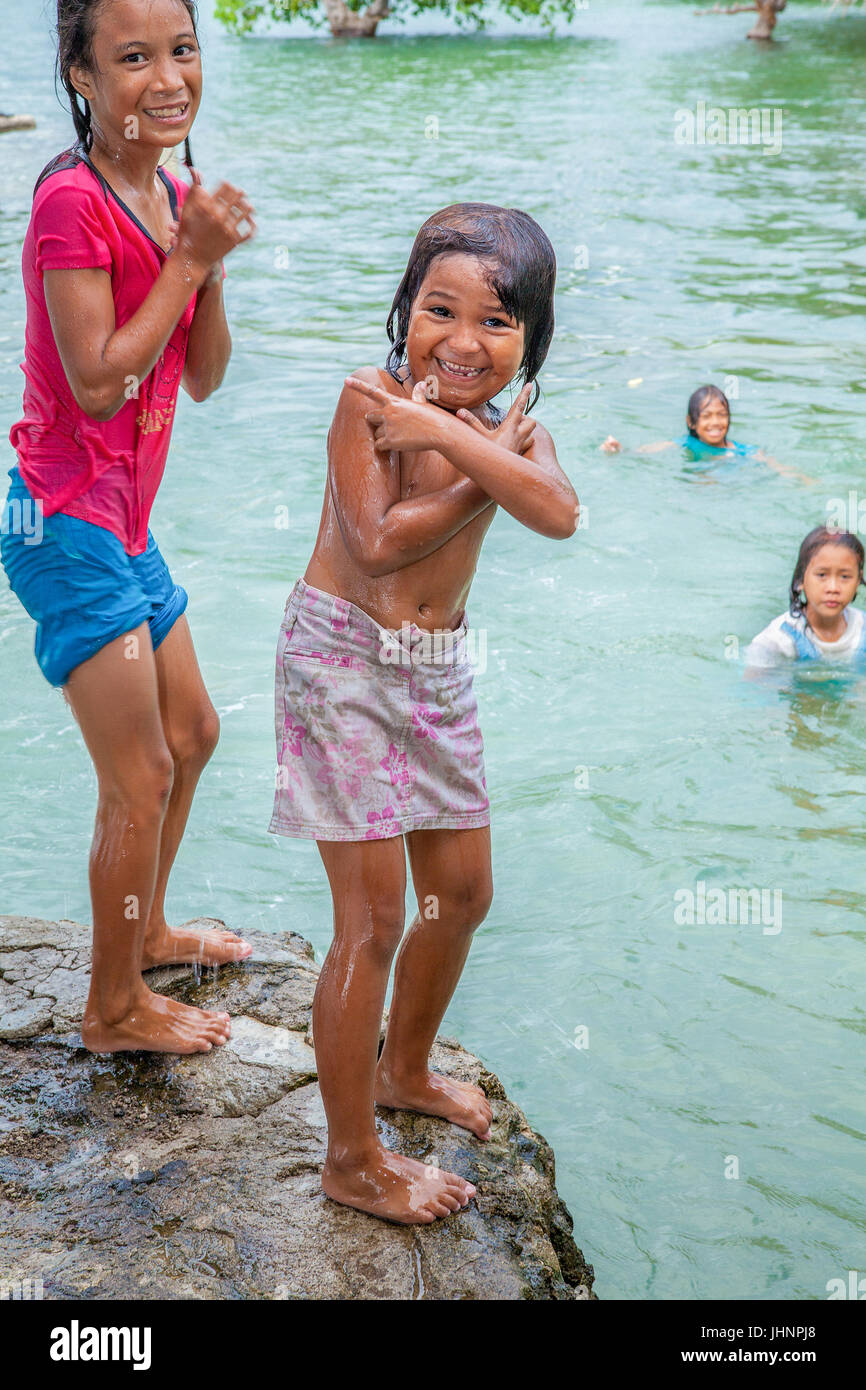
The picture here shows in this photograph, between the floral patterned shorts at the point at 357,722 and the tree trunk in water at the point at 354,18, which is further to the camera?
the tree trunk in water at the point at 354,18

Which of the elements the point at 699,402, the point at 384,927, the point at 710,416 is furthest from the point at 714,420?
the point at 384,927

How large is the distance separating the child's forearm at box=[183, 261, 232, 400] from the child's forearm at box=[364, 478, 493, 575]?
692 mm

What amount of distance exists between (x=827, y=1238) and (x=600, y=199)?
14067 mm

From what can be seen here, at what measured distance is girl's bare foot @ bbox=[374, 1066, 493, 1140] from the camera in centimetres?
282

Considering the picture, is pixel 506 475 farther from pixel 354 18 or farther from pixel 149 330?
pixel 354 18

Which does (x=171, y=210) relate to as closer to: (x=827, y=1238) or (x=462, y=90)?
(x=827, y=1238)

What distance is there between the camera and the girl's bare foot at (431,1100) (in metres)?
2.82

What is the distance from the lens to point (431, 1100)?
2.84 meters

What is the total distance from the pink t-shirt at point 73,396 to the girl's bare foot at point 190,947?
99 centimetres

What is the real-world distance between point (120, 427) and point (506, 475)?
Result: 0.87 metres

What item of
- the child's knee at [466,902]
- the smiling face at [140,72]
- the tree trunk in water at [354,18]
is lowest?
the child's knee at [466,902]

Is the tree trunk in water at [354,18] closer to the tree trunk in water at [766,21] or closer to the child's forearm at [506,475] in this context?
the tree trunk in water at [766,21]

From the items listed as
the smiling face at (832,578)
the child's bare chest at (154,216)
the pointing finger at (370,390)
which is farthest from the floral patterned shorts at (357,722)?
the smiling face at (832,578)
